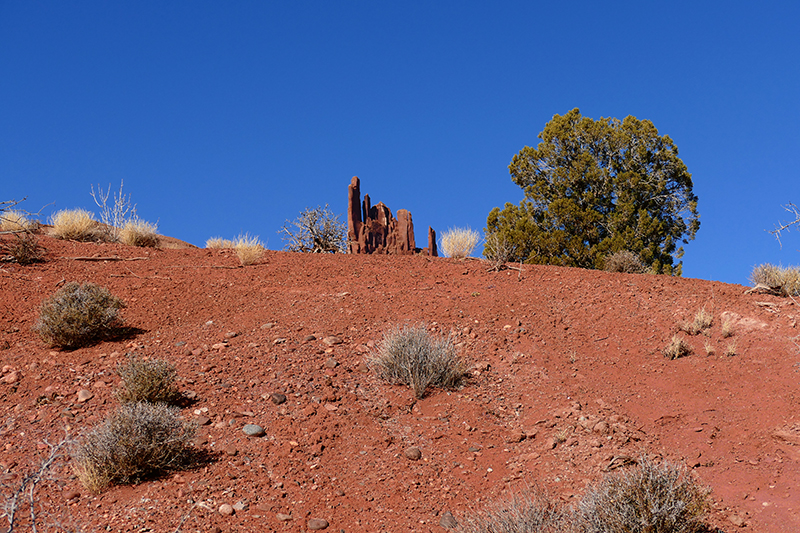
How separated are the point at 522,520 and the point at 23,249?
1109 centimetres

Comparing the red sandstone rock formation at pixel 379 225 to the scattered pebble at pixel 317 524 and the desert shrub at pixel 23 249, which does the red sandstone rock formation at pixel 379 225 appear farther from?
the scattered pebble at pixel 317 524

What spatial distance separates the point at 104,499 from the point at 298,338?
3651 mm

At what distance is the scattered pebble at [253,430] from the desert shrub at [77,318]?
3.60 meters

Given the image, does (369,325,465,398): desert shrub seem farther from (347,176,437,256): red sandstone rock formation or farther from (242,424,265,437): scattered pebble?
(347,176,437,256): red sandstone rock formation

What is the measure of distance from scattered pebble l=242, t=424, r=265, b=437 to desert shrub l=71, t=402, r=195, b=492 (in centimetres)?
71

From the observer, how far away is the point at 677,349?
8.59 meters

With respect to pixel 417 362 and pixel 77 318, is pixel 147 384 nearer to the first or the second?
pixel 77 318

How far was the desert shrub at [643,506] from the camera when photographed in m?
4.84

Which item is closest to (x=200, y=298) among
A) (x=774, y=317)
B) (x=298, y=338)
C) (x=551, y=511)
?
(x=298, y=338)

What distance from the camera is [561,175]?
68.8 ft

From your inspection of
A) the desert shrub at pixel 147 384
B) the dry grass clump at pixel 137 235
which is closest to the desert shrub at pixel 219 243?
the dry grass clump at pixel 137 235

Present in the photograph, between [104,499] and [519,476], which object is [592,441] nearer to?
[519,476]

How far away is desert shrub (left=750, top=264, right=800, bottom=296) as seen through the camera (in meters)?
10.6

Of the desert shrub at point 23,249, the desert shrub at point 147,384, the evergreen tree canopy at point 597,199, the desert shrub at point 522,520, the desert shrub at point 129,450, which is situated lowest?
the desert shrub at point 522,520
